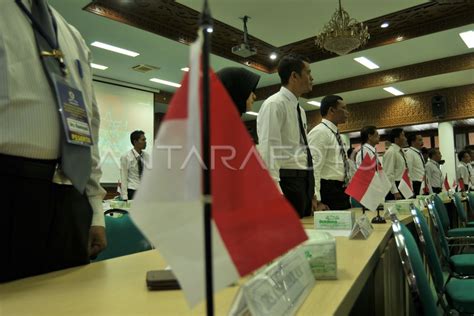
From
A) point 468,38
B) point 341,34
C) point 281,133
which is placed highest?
point 468,38

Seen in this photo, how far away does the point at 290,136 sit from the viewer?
7.98ft

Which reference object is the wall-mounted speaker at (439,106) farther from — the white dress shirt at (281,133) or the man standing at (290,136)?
the white dress shirt at (281,133)

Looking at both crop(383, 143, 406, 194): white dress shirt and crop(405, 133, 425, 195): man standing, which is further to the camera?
crop(405, 133, 425, 195): man standing

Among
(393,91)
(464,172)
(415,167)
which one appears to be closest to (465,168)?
(464,172)

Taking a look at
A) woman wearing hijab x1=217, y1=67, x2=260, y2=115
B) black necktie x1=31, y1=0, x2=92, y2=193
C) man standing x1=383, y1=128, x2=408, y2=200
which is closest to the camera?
black necktie x1=31, y1=0, x2=92, y2=193

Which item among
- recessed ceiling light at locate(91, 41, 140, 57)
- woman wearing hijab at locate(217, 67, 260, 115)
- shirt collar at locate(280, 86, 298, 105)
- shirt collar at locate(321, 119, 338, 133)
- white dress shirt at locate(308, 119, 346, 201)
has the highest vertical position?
recessed ceiling light at locate(91, 41, 140, 57)

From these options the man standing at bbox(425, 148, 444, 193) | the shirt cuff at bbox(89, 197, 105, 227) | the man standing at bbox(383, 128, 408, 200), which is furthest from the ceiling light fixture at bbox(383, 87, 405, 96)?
the shirt cuff at bbox(89, 197, 105, 227)

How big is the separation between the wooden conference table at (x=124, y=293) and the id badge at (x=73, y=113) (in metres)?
0.30

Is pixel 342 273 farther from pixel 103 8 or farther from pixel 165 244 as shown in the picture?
pixel 103 8

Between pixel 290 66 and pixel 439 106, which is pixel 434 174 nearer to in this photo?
pixel 439 106

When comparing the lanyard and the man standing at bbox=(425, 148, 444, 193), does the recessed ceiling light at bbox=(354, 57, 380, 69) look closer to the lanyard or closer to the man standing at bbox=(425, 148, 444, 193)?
the man standing at bbox=(425, 148, 444, 193)

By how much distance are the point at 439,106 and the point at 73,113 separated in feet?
27.9

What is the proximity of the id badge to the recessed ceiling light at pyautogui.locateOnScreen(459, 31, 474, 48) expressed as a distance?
6.13 metres

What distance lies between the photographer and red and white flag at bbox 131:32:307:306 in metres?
0.31
